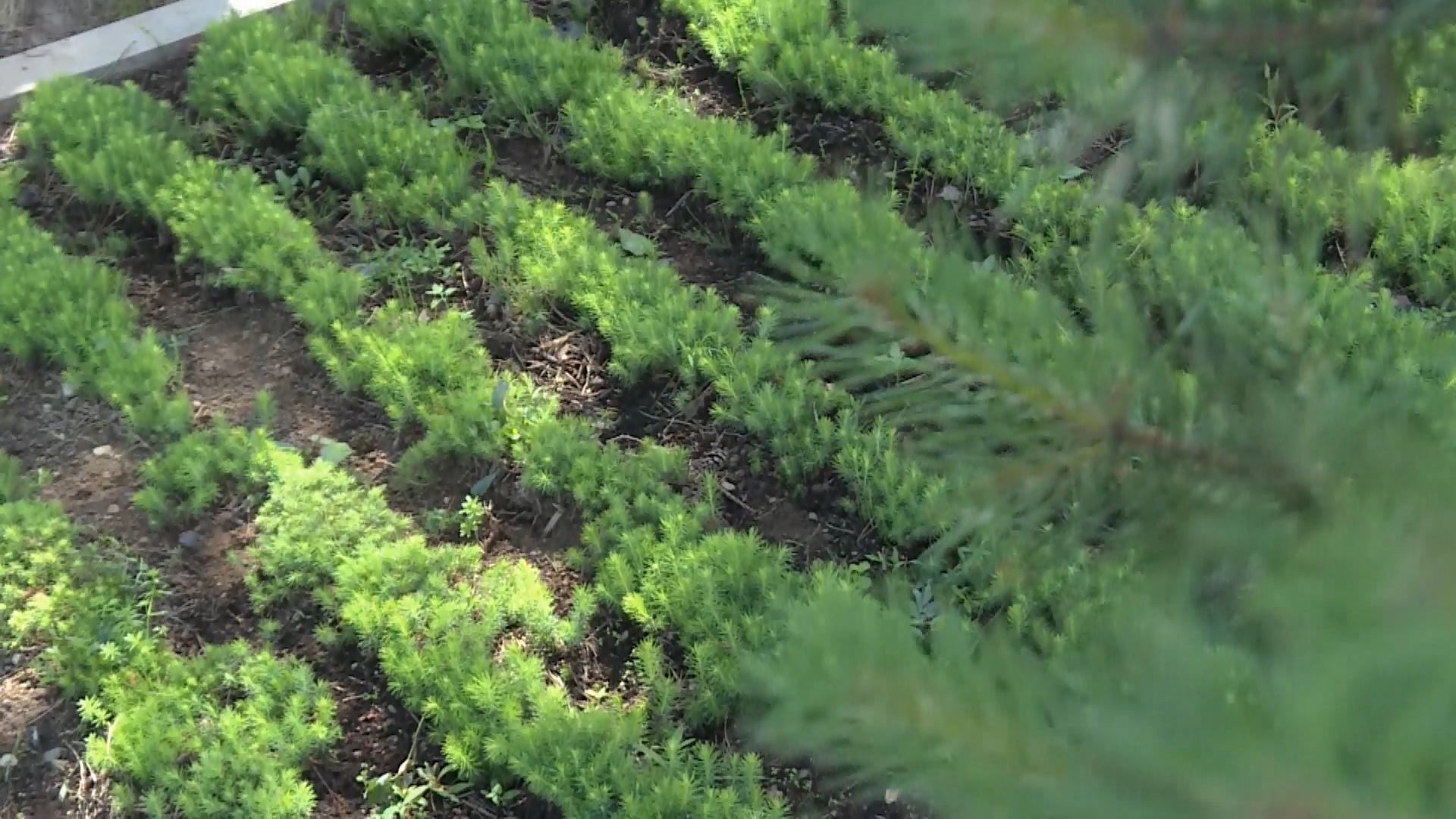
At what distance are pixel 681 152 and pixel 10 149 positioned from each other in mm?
2116

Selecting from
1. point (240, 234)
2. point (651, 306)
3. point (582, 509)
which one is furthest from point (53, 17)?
point (582, 509)

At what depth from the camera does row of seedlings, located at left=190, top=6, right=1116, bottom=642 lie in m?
2.62

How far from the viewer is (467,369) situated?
295 cm

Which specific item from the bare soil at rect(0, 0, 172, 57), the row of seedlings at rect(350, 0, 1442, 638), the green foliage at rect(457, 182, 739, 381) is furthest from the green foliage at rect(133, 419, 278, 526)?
the bare soil at rect(0, 0, 172, 57)

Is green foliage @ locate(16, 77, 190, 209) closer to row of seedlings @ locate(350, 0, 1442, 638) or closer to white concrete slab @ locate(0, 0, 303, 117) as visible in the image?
white concrete slab @ locate(0, 0, 303, 117)

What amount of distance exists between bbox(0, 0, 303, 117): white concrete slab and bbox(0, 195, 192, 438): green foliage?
856 mm

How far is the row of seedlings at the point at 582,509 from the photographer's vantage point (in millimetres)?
2254

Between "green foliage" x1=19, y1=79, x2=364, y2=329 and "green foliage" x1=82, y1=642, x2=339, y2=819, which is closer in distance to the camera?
"green foliage" x1=82, y1=642, x2=339, y2=819

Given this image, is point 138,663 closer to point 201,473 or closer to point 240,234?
point 201,473

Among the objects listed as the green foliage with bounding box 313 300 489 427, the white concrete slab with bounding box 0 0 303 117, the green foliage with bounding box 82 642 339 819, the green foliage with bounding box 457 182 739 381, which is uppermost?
the white concrete slab with bounding box 0 0 303 117

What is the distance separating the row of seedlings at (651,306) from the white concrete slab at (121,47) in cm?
23

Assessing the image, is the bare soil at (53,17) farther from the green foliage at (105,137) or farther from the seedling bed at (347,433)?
Result: the seedling bed at (347,433)

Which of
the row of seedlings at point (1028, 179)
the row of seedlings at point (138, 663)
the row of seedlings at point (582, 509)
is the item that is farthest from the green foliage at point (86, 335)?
the row of seedlings at point (1028, 179)

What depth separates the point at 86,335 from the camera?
299 centimetres
